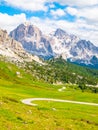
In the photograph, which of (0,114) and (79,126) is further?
(79,126)

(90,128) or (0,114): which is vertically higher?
(0,114)

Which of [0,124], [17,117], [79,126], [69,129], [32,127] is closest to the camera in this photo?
[0,124]

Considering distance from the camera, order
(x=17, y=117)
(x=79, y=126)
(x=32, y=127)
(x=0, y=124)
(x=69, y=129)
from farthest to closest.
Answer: (x=79, y=126) < (x=69, y=129) < (x=17, y=117) < (x=32, y=127) < (x=0, y=124)

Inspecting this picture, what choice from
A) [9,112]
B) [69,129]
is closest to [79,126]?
[69,129]

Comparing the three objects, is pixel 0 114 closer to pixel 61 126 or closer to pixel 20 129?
pixel 20 129

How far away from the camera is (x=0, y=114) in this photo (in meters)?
30.1

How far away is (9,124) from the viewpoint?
1094 inches

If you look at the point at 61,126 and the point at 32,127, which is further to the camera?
the point at 61,126

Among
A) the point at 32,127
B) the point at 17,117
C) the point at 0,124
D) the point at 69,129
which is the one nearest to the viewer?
the point at 0,124

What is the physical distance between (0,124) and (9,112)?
5180mm

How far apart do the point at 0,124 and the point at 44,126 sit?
18.9 ft

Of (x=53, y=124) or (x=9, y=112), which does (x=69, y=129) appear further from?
(x=9, y=112)

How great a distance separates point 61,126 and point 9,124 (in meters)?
8.01

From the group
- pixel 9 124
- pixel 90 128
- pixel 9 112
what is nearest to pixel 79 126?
pixel 90 128
